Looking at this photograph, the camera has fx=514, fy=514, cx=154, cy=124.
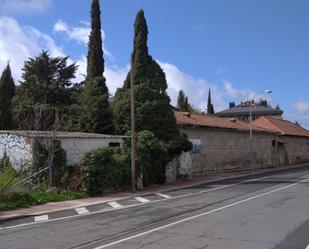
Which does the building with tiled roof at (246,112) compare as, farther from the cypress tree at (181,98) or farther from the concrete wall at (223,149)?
the concrete wall at (223,149)

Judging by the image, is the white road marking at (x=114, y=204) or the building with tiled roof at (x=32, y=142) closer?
the white road marking at (x=114, y=204)

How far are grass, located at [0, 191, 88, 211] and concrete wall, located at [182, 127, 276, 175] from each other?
60.4 feet

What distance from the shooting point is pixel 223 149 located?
45438 mm

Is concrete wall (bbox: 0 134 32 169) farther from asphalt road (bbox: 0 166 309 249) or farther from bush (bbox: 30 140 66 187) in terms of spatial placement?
asphalt road (bbox: 0 166 309 249)

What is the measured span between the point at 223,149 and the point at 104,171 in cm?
2285

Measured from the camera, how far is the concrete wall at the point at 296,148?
213 ft

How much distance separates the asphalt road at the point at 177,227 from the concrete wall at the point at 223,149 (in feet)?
68.1

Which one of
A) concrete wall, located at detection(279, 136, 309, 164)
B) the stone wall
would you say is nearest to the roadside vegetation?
the stone wall

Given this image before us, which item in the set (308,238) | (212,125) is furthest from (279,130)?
(308,238)

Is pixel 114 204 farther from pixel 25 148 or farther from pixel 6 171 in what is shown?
pixel 6 171

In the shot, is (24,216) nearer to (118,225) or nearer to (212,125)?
(118,225)

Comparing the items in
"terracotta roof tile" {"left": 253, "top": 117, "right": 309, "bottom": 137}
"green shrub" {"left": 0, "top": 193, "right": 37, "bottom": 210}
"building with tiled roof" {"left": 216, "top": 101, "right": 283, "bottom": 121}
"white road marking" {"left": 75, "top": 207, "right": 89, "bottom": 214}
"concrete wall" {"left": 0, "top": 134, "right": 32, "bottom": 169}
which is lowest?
"white road marking" {"left": 75, "top": 207, "right": 89, "bottom": 214}

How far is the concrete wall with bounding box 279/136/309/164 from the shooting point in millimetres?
65000

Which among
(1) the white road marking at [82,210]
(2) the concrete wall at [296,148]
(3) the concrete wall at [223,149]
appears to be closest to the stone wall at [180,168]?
(3) the concrete wall at [223,149]
